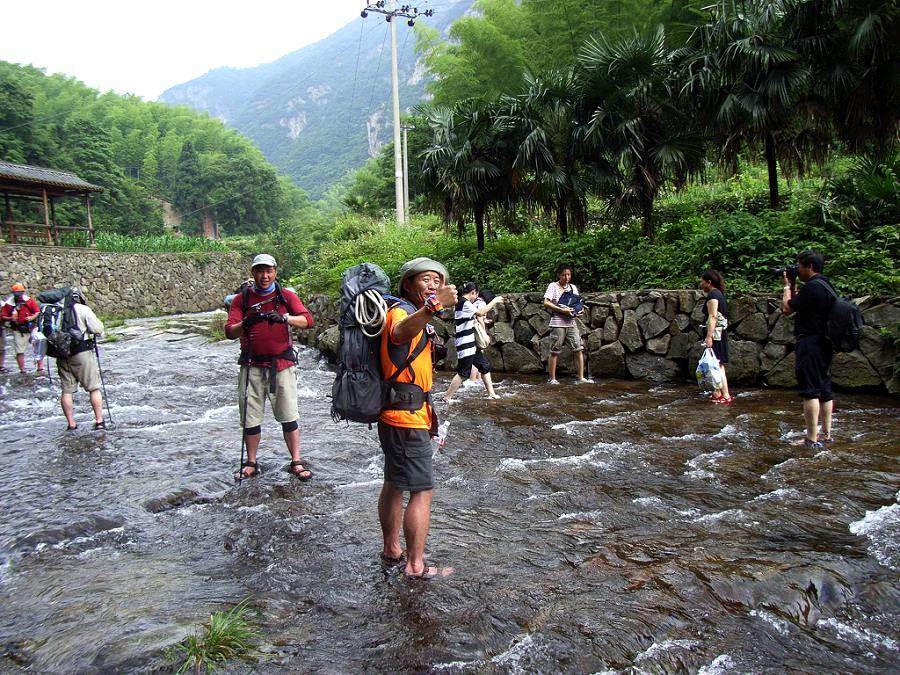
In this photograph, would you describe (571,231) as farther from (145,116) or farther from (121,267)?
(145,116)

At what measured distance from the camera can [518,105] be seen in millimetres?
13195

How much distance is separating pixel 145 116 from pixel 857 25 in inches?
2842

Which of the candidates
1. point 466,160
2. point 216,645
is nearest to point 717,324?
point 216,645

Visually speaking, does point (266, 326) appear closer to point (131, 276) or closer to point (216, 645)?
point (216, 645)

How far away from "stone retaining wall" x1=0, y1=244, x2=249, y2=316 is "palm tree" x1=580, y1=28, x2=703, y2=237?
22.7 m

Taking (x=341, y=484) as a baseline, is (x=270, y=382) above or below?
above

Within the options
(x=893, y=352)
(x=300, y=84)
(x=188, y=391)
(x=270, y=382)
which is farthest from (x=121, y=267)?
(x=300, y=84)

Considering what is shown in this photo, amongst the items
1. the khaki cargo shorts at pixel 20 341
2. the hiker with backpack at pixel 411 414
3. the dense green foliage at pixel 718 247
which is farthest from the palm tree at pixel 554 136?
the khaki cargo shorts at pixel 20 341

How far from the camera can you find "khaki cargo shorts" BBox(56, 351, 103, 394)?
7.50 meters

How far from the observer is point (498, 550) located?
3990 millimetres

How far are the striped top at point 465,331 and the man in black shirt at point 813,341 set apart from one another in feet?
12.5

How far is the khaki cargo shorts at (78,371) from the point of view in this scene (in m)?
7.50

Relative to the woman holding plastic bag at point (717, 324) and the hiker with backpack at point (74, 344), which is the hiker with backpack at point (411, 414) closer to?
the hiker with backpack at point (74, 344)

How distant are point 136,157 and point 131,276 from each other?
34822mm
